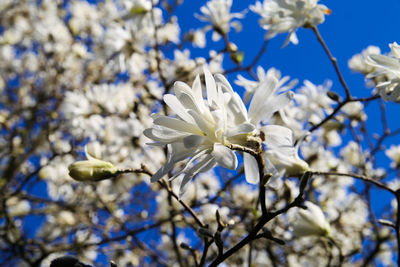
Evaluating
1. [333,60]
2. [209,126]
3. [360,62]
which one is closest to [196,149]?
[209,126]

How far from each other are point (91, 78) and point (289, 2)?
2.64m

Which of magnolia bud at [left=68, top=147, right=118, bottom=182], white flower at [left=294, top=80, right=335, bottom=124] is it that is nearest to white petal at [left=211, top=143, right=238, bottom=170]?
magnolia bud at [left=68, top=147, right=118, bottom=182]

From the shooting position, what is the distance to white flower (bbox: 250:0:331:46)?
1.11m

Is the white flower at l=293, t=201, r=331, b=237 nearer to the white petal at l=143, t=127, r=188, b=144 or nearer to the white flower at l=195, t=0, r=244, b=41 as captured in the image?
the white petal at l=143, t=127, r=188, b=144

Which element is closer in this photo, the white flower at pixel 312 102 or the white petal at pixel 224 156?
the white petal at pixel 224 156

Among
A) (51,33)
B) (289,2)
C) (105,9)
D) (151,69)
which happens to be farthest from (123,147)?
(105,9)

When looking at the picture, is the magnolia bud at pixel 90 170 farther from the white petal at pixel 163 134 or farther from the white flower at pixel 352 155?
the white flower at pixel 352 155

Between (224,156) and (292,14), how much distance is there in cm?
75

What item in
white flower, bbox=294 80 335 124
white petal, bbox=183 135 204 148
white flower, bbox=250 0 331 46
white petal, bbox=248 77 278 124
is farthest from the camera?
white flower, bbox=294 80 335 124

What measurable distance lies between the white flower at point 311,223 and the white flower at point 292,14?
0.51 m

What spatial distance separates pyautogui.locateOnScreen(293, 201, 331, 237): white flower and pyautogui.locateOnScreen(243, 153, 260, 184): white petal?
39 cm

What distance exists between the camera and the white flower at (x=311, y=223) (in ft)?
3.21

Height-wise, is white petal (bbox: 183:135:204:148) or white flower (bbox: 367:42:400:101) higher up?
white flower (bbox: 367:42:400:101)

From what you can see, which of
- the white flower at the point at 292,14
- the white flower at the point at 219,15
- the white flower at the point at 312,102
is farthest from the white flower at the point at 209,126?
the white flower at the point at 219,15
